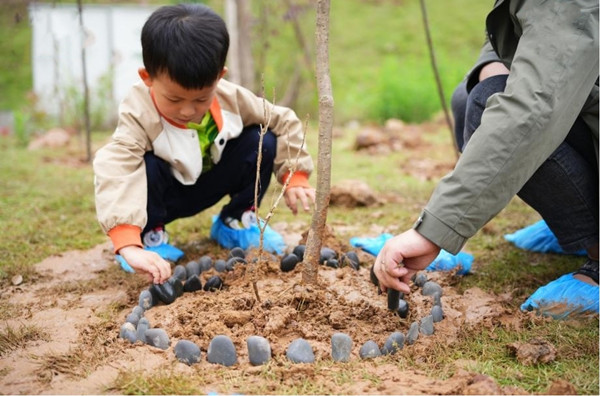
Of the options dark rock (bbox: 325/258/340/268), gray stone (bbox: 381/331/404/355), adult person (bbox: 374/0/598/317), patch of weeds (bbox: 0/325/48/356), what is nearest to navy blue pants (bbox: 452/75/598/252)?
adult person (bbox: 374/0/598/317)

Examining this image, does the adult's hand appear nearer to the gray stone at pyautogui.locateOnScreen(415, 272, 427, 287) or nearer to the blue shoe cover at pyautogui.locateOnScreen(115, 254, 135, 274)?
the gray stone at pyautogui.locateOnScreen(415, 272, 427, 287)

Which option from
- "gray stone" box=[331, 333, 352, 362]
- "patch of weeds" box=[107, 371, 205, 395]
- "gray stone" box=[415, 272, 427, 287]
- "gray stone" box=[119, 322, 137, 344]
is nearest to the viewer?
"patch of weeds" box=[107, 371, 205, 395]

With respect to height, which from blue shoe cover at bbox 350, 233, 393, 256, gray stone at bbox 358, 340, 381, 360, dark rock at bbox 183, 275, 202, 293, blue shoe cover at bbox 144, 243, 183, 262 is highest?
gray stone at bbox 358, 340, 381, 360

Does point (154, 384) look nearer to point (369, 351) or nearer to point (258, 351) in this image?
point (258, 351)

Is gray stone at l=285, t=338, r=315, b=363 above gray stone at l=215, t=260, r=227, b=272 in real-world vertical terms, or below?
above

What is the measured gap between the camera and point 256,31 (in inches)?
321

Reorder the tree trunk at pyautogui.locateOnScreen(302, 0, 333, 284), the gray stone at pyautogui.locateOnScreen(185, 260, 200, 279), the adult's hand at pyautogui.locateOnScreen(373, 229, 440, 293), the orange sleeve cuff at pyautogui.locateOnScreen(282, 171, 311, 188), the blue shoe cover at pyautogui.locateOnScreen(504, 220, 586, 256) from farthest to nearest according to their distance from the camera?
the blue shoe cover at pyautogui.locateOnScreen(504, 220, 586, 256)
the orange sleeve cuff at pyautogui.locateOnScreen(282, 171, 311, 188)
the gray stone at pyautogui.locateOnScreen(185, 260, 200, 279)
the tree trunk at pyautogui.locateOnScreen(302, 0, 333, 284)
the adult's hand at pyautogui.locateOnScreen(373, 229, 440, 293)

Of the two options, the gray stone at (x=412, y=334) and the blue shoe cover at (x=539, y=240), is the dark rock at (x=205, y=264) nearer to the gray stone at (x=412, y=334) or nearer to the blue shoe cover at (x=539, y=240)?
the gray stone at (x=412, y=334)

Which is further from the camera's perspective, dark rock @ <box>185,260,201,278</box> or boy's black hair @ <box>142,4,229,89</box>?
dark rock @ <box>185,260,201,278</box>

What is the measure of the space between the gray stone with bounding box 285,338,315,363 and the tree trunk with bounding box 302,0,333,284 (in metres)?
0.38

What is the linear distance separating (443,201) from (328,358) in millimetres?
579

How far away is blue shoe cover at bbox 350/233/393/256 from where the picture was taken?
289 cm

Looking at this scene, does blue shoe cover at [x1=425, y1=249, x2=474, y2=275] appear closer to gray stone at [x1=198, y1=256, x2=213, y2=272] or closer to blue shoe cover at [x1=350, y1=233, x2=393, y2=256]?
blue shoe cover at [x1=350, y1=233, x2=393, y2=256]

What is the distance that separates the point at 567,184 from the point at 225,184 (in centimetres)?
152
